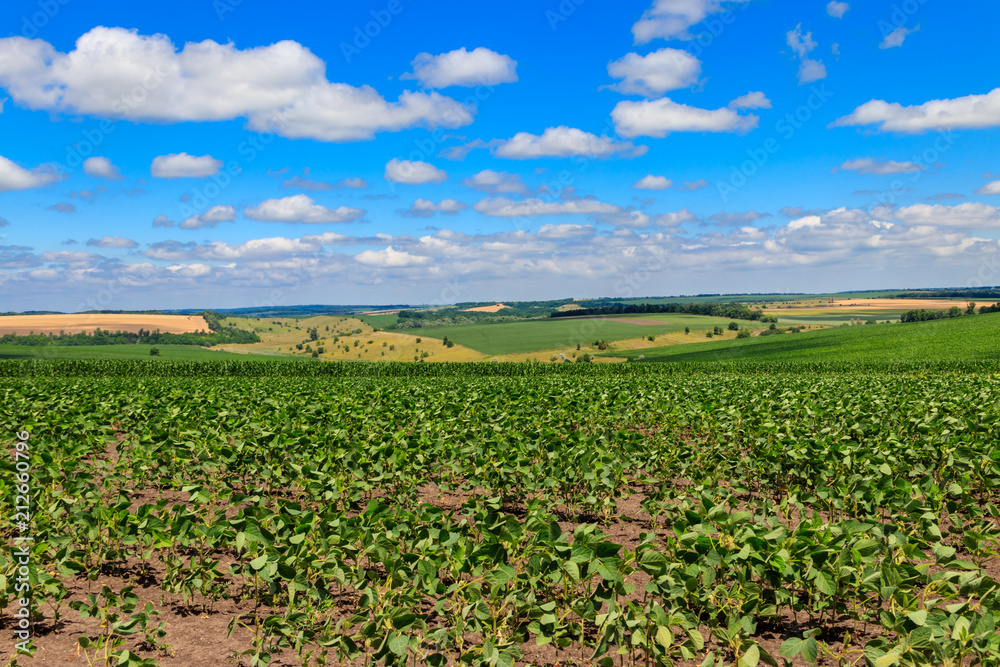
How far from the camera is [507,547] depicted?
20.5 feet

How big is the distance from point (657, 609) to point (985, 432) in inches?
424

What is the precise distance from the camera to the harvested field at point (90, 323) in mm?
97125

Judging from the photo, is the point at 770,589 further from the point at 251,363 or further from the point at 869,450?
the point at 251,363

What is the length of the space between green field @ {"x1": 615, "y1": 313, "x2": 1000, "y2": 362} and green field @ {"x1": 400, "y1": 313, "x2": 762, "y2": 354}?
1442cm

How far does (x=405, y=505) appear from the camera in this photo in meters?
8.96

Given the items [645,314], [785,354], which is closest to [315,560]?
[785,354]

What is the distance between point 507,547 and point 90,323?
122m

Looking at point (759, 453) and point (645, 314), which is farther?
point (645, 314)

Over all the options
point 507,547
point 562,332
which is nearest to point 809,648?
point 507,547

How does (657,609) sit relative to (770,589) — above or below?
above

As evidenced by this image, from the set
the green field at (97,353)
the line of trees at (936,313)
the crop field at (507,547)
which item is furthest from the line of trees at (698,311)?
the crop field at (507,547)

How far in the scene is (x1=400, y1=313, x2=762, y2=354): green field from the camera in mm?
93125

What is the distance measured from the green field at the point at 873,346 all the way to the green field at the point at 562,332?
1442 cm

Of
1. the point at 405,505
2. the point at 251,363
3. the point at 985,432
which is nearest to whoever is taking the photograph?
the point at 405,505
